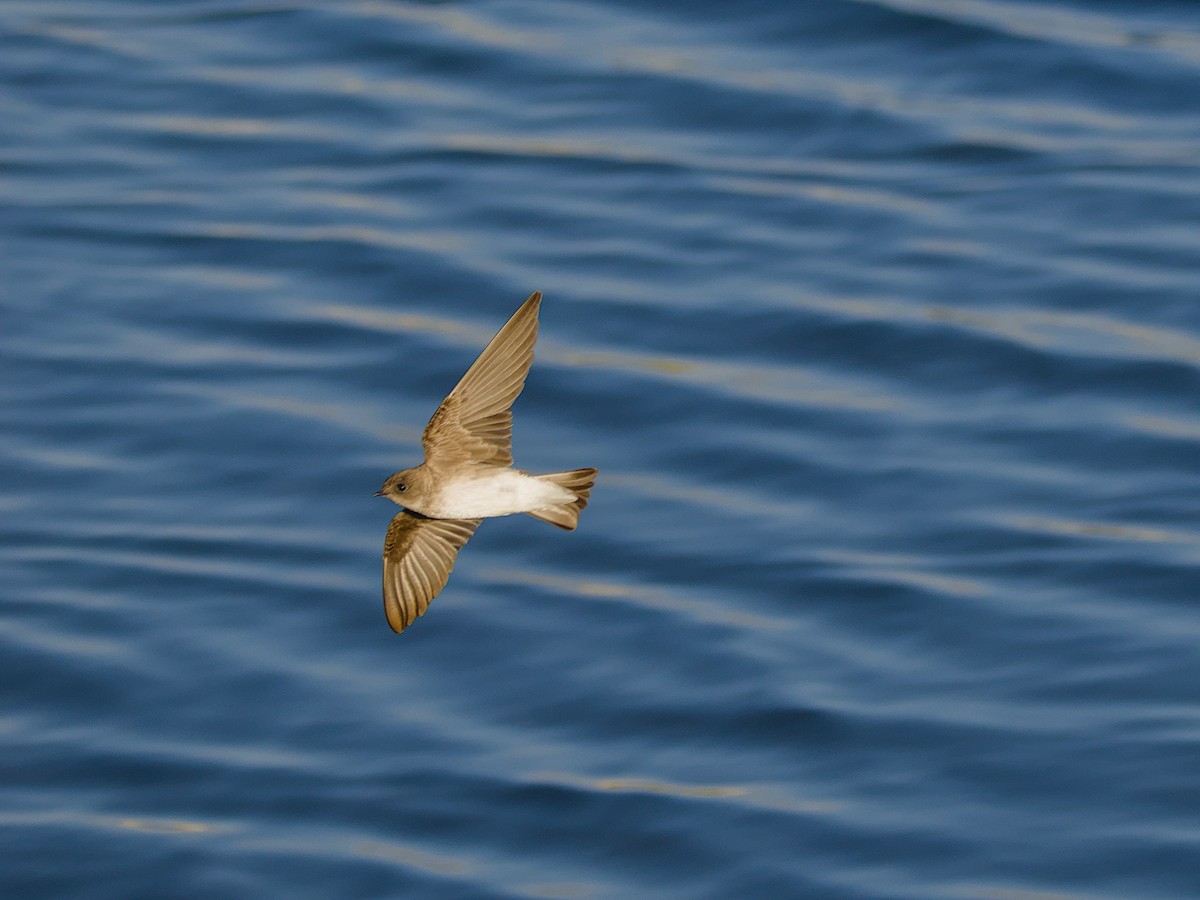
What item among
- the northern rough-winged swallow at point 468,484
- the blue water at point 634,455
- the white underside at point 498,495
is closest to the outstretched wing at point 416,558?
the northern rough-winged swallow at point 468,484

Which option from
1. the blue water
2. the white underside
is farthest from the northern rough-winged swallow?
the blue water

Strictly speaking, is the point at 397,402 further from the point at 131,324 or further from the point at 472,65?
the point at 472,65

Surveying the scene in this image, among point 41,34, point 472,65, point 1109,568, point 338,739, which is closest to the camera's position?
point 338,739

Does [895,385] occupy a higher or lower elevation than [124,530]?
higher

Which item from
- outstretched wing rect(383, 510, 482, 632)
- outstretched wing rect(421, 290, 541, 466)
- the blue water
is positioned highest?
the blue water

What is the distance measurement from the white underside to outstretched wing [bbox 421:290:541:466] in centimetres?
12

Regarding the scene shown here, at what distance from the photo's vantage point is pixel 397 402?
579 inches

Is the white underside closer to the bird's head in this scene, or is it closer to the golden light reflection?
the bird's head

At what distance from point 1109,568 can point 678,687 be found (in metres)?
2.59

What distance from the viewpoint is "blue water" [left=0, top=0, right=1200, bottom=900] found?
12.2 meters

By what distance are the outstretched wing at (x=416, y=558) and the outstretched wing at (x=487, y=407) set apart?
0.70 feet

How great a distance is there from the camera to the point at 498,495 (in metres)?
7.12

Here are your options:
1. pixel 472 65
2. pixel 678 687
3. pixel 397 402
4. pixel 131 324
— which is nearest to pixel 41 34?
pixel 472 65

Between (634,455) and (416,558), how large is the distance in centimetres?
682
